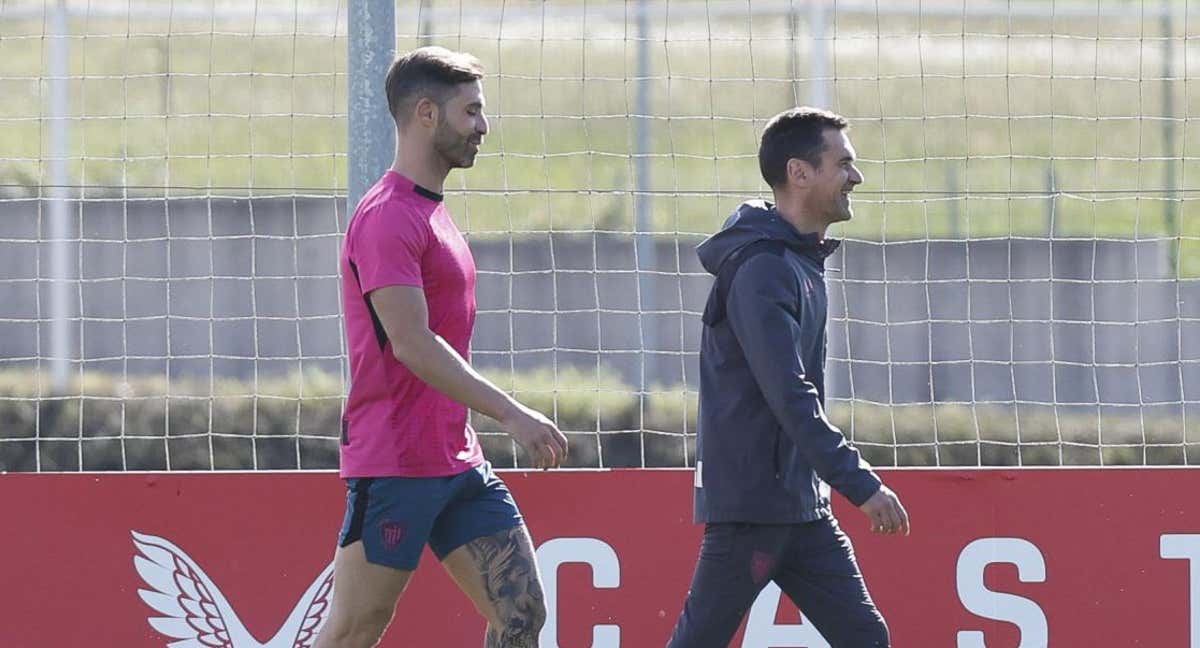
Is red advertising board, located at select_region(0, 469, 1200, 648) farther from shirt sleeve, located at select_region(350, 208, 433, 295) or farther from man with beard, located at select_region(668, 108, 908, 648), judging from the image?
shirt sleeve, located at select_region(350, 208, 433, 295)

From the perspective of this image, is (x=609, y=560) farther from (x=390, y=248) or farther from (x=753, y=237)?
(x=390, y=248)

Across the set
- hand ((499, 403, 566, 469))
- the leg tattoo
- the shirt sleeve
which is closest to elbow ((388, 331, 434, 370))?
the shirt sleeve

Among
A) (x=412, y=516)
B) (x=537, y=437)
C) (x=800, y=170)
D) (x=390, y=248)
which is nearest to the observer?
(x=537, y=437)

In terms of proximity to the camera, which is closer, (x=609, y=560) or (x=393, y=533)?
(x=393, y=533)

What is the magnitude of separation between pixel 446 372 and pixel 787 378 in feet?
2.70

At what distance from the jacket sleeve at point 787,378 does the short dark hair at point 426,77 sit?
870 mm

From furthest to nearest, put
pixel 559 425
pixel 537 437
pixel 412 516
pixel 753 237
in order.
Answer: pixel 559 425 < pixel 753 237 < pixel 412 516 < pixel 537 437

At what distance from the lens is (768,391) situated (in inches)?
177

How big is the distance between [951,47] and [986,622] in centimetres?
1178

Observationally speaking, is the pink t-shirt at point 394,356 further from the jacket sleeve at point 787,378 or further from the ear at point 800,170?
the ear at point 800,170

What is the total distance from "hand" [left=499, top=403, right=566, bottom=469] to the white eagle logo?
83.3 inches

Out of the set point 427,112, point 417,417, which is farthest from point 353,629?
point 427,112

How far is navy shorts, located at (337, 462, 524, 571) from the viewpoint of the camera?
14.9ft

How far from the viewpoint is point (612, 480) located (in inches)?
246
